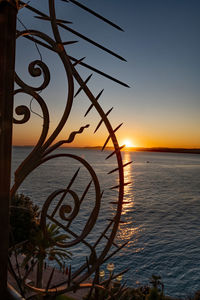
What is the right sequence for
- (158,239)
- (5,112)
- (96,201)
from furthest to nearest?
(158,239)
(96,201)
(5,112)

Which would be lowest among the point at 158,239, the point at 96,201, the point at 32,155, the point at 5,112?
the point at 158,239

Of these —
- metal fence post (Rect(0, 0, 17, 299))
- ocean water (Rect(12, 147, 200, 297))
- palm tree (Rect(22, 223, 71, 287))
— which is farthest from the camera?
ocean water (Rect(12, 147, 200, 297))

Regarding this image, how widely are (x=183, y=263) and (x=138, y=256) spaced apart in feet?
20.2

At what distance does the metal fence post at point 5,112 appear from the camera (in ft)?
4.83

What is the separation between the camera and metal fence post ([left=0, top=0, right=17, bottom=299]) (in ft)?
4.83

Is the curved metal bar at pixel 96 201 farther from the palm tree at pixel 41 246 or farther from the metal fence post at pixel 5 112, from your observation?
the metal fence post at pixel 5 112

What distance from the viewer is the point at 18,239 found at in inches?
183

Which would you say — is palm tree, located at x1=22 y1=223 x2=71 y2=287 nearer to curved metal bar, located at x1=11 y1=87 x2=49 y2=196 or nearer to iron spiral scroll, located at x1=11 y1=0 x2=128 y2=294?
iron spiral scroll, located at x1=11 y1=0 x2=128 y2=294

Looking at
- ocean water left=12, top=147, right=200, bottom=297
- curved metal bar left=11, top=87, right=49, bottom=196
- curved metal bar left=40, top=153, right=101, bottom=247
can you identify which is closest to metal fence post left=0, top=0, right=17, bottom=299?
curved metal bar left=11, top=87, right=49, bottom=196

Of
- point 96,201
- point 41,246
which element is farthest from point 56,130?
point 41,246

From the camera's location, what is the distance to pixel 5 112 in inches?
58.8

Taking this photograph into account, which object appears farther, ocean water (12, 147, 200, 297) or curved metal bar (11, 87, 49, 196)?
ocean water (12, 147, 200, 297)

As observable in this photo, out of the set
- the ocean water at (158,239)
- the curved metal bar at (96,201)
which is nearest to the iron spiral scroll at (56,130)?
the curved metal bar at (96,201)

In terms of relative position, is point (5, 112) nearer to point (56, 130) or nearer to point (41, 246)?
point (56, 130)
